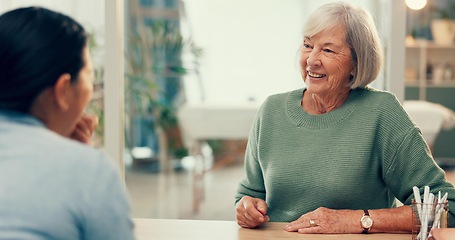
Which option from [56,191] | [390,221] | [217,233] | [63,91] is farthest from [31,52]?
[390,221]

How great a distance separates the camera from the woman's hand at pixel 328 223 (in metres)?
1.81

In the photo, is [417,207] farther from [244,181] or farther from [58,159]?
[58,159]

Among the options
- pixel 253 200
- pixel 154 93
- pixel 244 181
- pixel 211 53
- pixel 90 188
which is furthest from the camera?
pixel 154 93

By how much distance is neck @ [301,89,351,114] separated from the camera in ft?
6.98

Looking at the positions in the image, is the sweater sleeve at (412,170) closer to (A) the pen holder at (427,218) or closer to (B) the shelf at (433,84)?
(A) the pen holder at (427,218)

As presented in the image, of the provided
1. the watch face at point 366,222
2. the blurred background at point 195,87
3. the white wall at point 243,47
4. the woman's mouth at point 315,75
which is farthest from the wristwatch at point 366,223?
the white wall at point 243,47

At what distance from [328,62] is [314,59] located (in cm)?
4

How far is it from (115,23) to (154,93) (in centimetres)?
115

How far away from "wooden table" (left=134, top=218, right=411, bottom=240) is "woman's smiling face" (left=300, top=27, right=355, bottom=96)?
0.44m

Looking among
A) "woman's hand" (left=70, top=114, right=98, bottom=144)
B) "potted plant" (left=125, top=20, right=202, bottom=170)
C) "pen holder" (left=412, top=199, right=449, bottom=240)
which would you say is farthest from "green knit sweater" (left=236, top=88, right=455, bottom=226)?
"potted plant" (left=125, top=20, right=202, bottom=170)

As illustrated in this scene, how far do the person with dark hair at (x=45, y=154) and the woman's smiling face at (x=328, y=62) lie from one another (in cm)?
105

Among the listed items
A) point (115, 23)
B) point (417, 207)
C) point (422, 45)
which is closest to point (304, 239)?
point (417, 207)

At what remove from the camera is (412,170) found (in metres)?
1.97

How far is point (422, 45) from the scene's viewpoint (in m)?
8.12
